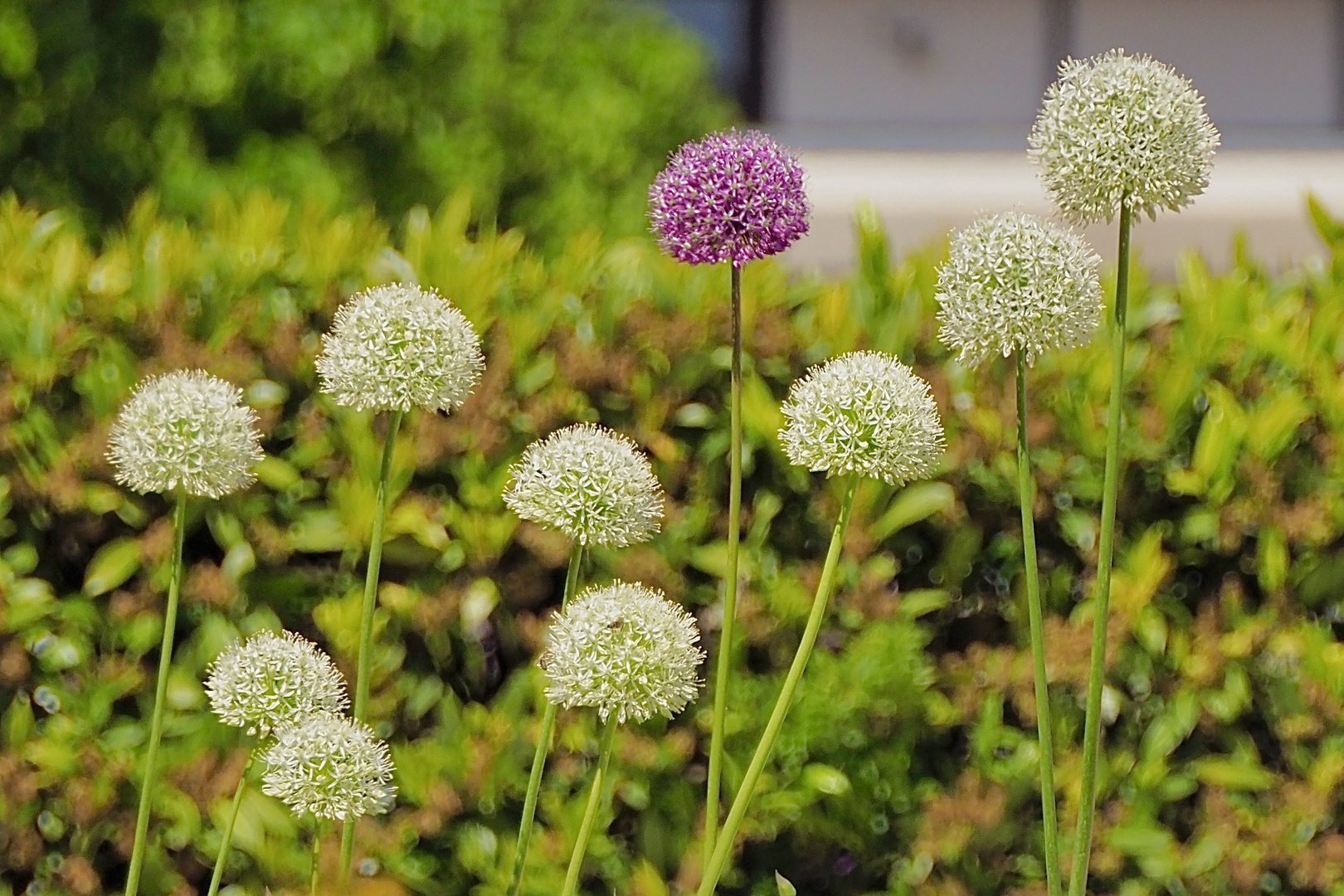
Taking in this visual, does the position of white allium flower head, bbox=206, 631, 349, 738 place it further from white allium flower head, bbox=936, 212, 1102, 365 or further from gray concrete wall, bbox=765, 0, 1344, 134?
gray concrete wall, bbox=765, 0, 1344, 134

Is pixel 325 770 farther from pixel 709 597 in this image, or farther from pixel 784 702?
pixel 709 597

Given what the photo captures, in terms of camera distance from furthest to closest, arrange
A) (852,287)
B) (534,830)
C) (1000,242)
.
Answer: (852,287) < (534,830) < (1000,242)

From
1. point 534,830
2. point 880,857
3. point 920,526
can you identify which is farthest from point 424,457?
point 880,857

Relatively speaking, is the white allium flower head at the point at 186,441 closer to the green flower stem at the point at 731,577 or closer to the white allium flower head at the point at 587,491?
the white allium flower head at the point at 587,491

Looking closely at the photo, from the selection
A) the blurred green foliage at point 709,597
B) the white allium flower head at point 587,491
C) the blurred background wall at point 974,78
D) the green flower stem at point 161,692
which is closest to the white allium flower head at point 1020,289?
the white allium flower head at point 587,491

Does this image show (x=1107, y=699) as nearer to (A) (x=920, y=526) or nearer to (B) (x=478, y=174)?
(A) (x=920, y=526)

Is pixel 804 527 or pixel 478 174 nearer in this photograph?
pixel 804 527
